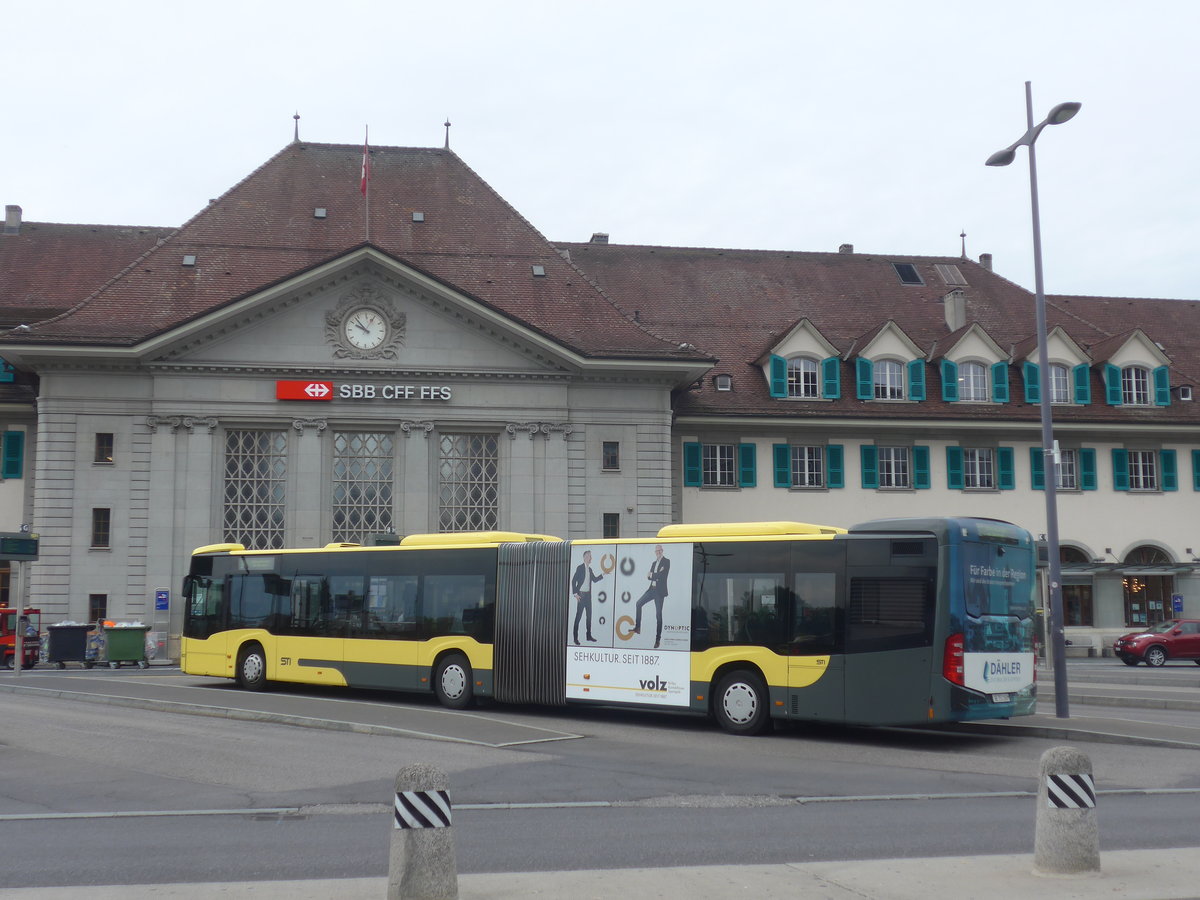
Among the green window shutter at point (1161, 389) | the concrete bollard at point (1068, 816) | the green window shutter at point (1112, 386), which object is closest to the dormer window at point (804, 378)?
the green window shutter at point (1112, 386)

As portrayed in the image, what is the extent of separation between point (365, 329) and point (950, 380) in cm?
2025

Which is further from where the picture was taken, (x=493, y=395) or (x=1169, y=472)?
(x=1169, y=472)

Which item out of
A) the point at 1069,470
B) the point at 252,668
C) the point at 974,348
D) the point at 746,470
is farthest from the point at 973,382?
the point at 252,668

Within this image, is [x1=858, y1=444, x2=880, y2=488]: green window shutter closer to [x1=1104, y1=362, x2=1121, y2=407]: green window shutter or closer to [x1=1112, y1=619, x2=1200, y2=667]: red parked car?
[x1=1104, y1=362, x2=1121, y2=407]: green window shutter

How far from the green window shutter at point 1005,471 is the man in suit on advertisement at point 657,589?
27.3 meters

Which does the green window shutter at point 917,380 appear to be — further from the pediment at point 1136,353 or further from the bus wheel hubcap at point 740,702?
the bus wheel hubcap at point 740,702

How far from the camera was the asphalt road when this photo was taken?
33.6ft

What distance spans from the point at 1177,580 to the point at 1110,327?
11.5 metres

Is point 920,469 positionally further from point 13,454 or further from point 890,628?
point 13,454

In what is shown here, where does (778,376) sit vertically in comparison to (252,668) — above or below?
above

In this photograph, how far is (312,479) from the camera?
127 ft

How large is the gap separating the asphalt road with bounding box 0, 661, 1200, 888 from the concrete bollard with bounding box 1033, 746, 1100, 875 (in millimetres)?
1342

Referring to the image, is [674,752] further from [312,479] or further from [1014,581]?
[312,479]

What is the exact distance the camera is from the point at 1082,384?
45531 mm
